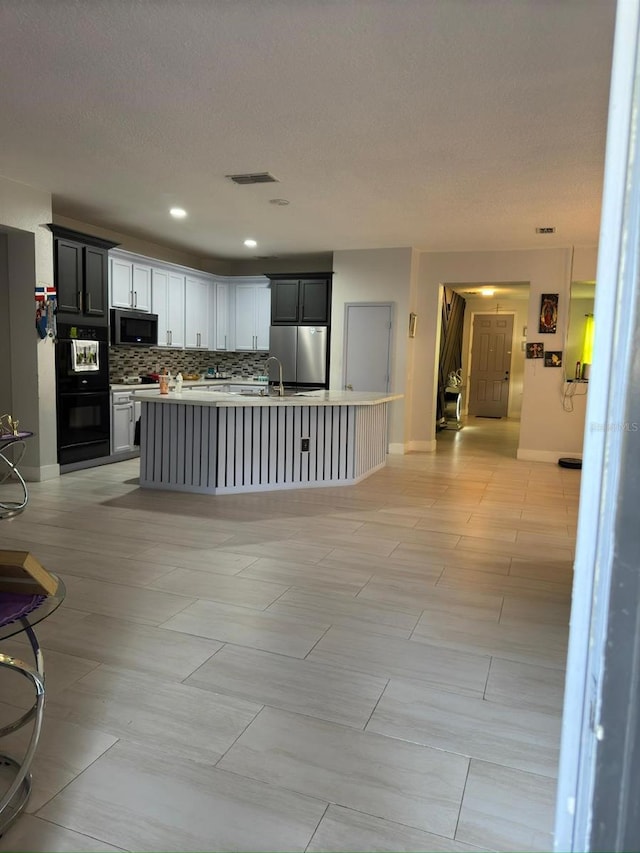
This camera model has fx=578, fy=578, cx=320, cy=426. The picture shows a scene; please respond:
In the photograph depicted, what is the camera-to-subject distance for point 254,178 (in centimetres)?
471

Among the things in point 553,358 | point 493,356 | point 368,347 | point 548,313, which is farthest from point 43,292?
point 493,356

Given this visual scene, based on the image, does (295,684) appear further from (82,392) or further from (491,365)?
(491,365)

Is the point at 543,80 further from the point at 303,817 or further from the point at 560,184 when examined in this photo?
the point at 303,817

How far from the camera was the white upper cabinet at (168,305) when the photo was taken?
739cm

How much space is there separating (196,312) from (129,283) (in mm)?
1469

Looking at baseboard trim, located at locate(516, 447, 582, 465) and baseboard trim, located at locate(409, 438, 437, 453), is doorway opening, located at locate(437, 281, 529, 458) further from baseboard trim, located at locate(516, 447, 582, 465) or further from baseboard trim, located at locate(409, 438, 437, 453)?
baseboard trim, located at locate(516, 447, 582, 465)

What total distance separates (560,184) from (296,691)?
426cm

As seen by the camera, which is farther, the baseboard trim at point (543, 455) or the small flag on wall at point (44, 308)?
the baseboard trim at point (543, 455)

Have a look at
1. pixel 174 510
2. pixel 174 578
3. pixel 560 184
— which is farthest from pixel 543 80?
pixel 174 510

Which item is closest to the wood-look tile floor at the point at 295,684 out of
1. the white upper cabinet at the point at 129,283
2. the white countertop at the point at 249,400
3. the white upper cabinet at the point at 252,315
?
the white countertop at the point at 249,400

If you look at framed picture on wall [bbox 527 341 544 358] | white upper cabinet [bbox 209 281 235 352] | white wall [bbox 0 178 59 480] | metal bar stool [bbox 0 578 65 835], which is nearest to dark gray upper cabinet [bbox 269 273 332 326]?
white upper cabinet [bbox 209 281 235 352]

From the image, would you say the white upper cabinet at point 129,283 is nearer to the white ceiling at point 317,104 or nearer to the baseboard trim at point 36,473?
the white ceiling at point 317,104

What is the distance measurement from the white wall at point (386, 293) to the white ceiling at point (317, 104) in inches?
65.7

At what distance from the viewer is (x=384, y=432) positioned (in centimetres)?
681
